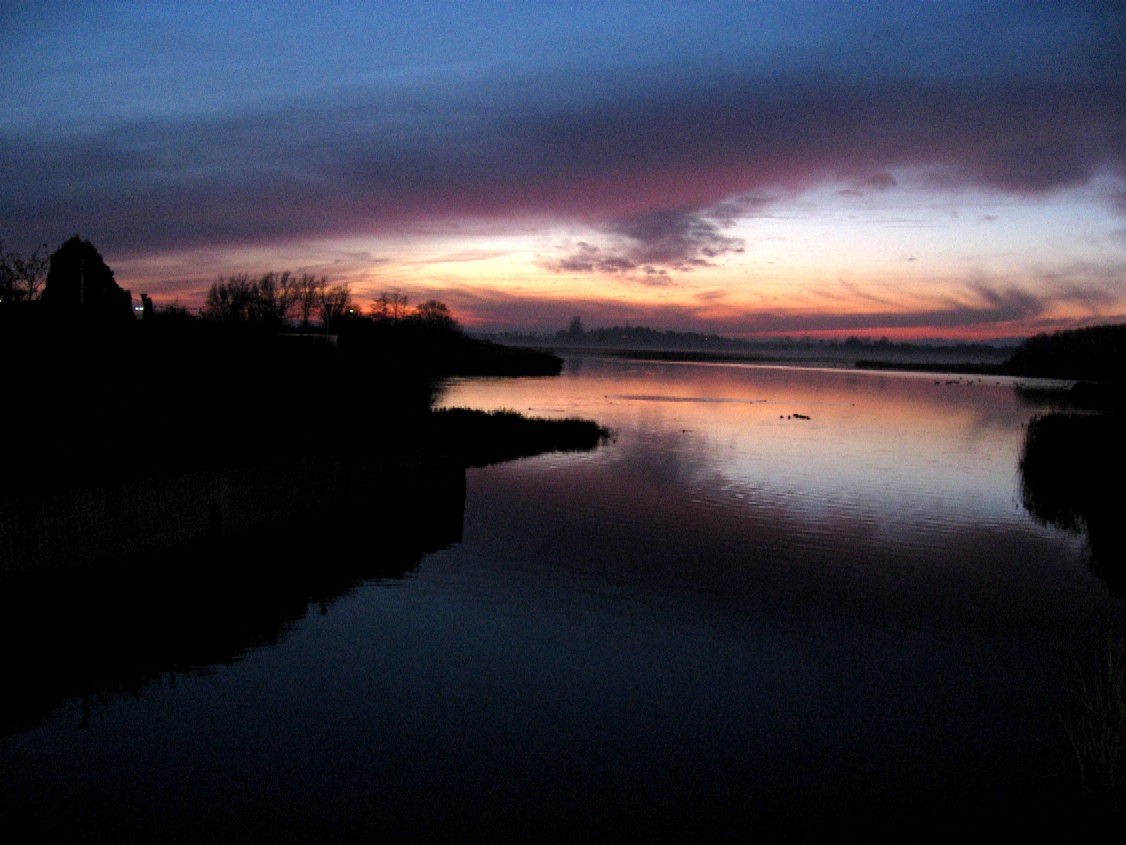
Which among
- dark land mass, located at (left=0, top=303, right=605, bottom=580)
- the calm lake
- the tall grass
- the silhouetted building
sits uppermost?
the silhouetted building

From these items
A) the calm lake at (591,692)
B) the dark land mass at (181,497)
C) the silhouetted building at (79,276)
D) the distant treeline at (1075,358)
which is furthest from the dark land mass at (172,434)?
the distant treeline at (1075,358)

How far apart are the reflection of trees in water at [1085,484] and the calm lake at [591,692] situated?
0.84 m

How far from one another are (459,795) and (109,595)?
779 cm

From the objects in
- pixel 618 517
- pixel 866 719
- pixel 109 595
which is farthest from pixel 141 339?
pixel 866 719

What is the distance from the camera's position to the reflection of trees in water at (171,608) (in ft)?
38.4

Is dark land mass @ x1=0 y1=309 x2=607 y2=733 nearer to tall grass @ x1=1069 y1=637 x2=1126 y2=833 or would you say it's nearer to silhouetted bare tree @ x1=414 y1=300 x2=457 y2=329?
tall grass @ x1=1069 y1=637 x2=1126 y2=833

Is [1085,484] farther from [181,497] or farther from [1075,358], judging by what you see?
[1075,358]

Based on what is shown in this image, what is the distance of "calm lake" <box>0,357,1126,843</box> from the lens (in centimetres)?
873

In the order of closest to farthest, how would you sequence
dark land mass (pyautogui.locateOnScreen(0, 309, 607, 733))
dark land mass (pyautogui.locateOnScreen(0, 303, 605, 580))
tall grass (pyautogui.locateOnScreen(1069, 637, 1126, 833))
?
tall grass (pyautogui.locateOnScreen(1069, 637, 1126, 833)) < dark land mass (pyautogui.locateOnScreen(0, 309, 607, 733)) < dark land mass (pyautogui.locateOnScreen(0, 303, 605, 580))

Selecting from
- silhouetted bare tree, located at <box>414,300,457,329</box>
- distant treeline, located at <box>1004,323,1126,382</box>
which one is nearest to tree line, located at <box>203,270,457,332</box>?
silhouetted bare tree, located at <box>414,300,457,329</box>

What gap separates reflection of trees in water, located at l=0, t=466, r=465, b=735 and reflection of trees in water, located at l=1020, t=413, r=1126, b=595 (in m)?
15.0

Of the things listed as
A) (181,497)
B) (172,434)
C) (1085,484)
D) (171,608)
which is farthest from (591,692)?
(1085,484)

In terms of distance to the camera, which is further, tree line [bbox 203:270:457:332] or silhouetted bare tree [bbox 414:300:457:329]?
silhouetted bare tree [bbox 414:300:457:329]

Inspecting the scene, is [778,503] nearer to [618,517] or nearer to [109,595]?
[618,517]
